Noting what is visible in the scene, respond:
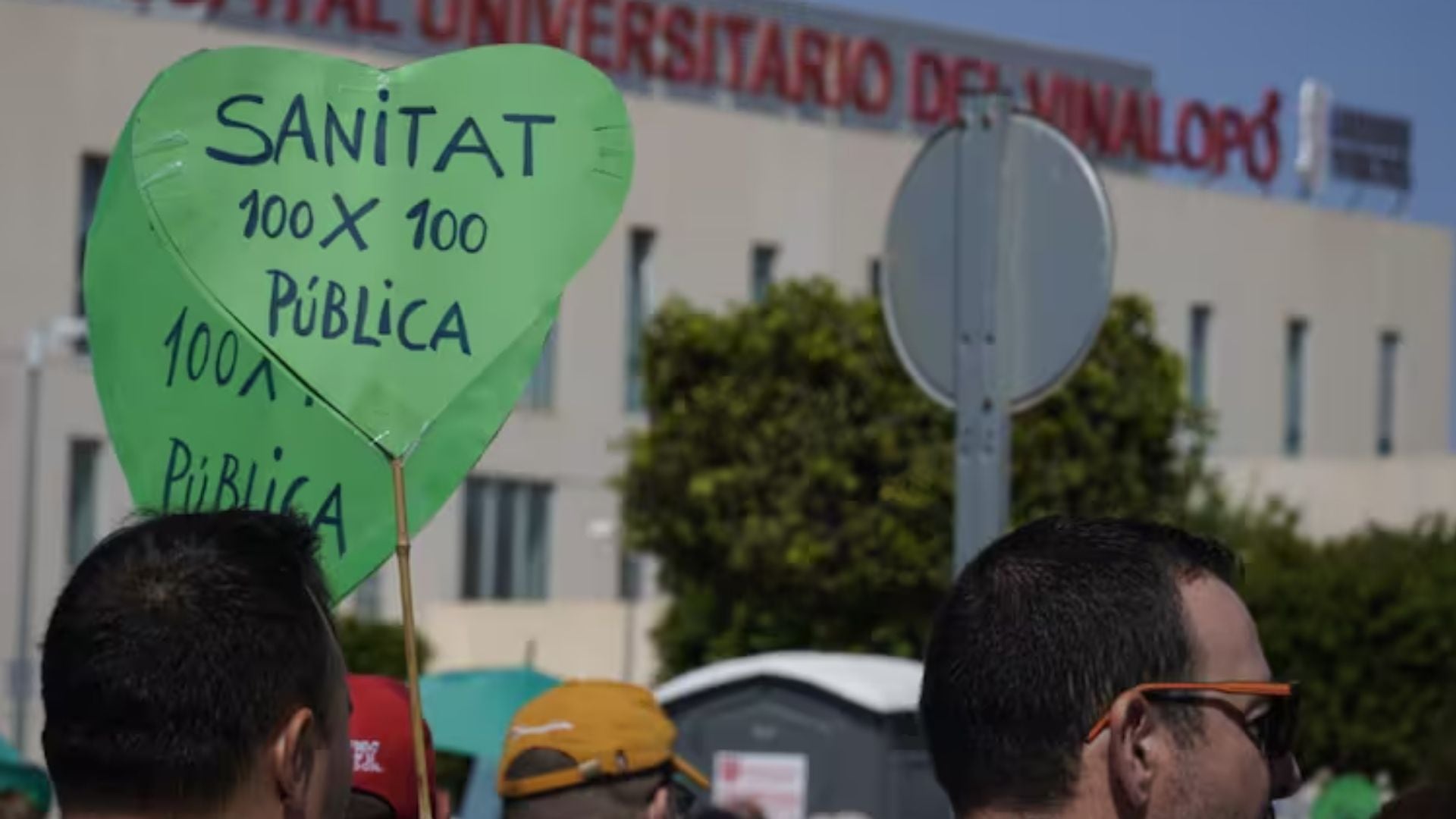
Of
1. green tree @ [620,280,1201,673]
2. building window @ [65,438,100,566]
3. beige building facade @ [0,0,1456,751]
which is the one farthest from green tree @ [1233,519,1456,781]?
building window @ [65,438,100,566]

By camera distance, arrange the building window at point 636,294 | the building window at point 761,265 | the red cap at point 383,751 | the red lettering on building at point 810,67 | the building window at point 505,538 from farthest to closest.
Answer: the red lettering on building at point 810,67
the building window at point 761,265
the building window at point 636,294
the building window at point 505,538
the red cap at point 383,751

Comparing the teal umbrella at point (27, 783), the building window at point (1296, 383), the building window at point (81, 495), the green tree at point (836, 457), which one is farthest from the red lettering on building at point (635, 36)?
the teal umbrella at point (27, 783)

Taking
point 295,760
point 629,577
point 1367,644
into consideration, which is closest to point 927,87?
point 629,577

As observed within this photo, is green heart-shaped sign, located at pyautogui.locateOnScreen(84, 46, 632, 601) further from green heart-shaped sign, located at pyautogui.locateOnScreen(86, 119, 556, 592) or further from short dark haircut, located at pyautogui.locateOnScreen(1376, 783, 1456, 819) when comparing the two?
short dark haircut, located at pyautogui.locateOnScreen(1376, 783, 1456, 819)

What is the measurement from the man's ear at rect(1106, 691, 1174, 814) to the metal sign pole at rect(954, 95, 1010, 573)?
270 centimetres

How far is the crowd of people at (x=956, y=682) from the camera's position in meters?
2.58

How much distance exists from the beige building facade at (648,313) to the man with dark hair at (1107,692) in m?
31.4

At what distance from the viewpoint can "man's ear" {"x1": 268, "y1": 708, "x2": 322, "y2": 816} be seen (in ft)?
8.49

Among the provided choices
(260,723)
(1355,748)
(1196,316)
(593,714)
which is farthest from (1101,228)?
(1196,316)

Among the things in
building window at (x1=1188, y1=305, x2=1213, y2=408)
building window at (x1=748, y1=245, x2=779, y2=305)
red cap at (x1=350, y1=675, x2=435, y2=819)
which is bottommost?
red cap at (x1=350, y1=675, x2=435, y2=819)

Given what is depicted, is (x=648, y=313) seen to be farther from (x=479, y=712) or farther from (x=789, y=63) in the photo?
(x=479, y=712)

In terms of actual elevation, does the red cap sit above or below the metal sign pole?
below

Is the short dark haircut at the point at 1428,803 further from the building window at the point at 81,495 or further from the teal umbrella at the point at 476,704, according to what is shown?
the building window at the point at 81,495

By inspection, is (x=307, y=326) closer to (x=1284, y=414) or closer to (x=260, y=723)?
(x=260, y=723)
